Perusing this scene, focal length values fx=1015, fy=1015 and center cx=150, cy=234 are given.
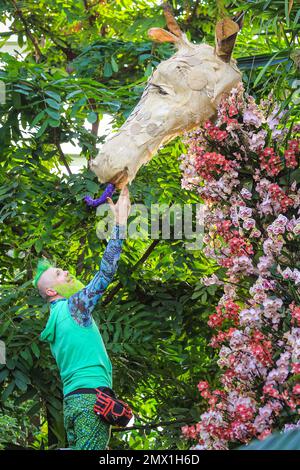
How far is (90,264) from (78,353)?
2.45 m

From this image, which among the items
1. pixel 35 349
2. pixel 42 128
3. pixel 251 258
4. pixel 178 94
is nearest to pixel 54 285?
pixel 251 258

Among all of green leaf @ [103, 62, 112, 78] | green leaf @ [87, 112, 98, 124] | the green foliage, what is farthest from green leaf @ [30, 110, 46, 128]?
green leaf @ [103, 62, 112, 78]

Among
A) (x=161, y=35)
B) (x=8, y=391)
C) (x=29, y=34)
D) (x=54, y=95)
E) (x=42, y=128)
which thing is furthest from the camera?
(x=29, y=34)

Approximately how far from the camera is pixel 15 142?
22.3 ft

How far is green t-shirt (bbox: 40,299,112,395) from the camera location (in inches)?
169

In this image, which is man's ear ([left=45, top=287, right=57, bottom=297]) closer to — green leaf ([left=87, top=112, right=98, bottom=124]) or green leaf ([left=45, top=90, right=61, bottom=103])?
green leaf ([left=87, top=112, right=98, bottom=124])

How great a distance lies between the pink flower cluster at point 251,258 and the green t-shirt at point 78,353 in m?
0.43

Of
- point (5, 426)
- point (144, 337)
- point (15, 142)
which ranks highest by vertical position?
point (15, 142)

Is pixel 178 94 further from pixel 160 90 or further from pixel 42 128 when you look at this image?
pixel 42 128

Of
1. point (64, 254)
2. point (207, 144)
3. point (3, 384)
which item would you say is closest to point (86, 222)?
point (64, 254)

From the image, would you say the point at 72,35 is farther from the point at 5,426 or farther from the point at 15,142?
the point at 5,426

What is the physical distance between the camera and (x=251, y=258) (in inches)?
173

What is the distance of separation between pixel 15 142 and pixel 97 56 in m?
1.10

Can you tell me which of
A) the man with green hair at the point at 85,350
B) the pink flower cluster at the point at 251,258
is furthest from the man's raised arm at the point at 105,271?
the pink flower cluster at the point at 251,258
